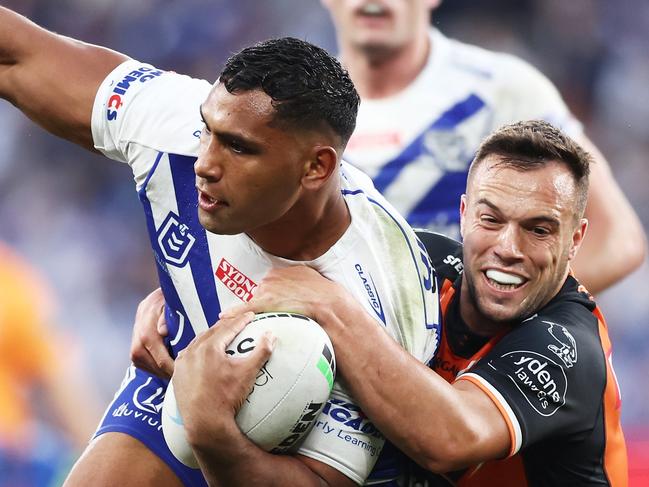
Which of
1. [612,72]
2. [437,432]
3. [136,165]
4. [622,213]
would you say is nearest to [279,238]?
[136,165]

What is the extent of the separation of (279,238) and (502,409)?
0.74 m

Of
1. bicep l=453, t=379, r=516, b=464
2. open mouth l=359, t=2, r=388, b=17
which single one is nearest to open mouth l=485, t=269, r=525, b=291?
bicep l=453, t=379, r=516, b=464

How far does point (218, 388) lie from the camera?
9.07 feet

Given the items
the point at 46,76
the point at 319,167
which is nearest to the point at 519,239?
the point at 319,167

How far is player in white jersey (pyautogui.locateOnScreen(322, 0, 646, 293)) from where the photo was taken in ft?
16.5

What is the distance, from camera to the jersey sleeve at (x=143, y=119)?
310 centimetres

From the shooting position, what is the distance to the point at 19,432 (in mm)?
6230

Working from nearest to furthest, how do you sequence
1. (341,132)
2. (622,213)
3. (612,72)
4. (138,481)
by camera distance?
(341,132) → (138,481) → (622,213) → (612,72)

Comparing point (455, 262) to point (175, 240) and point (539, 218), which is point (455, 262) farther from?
point (175, 240)

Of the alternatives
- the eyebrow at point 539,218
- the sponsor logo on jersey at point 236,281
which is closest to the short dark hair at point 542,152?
the eyebrow at point 539,218

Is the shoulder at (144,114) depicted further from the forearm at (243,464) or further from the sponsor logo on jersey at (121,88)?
the forearm at (243,464)

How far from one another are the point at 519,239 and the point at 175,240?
978 mm

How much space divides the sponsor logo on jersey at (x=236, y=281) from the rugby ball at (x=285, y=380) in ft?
0.74

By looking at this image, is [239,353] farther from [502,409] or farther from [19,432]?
[19,432]
